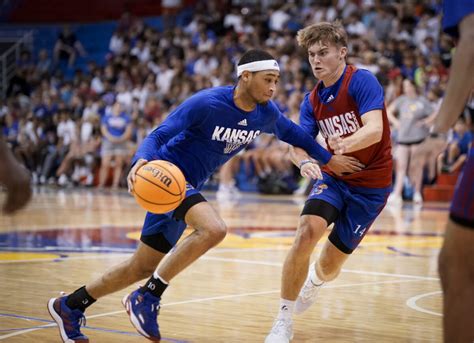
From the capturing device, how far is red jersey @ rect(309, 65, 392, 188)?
6.56m

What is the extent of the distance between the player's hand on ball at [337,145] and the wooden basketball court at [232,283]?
1313 mm

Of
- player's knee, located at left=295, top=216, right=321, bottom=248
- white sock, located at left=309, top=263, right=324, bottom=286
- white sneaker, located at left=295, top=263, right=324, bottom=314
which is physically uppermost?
player's knee, located at left=295, top=216, right=321, bottom=248

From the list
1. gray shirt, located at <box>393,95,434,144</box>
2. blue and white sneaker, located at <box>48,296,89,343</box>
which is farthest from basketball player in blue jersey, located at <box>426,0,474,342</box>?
gray shirt, located at <box>393,95,434,144</box>

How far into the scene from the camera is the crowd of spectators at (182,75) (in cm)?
2041

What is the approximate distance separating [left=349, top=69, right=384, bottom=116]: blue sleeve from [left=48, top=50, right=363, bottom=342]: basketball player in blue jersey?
48 centimetres

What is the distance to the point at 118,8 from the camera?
109 ft

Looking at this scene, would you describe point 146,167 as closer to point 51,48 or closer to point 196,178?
point 196,178

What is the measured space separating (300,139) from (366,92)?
620 millimetres

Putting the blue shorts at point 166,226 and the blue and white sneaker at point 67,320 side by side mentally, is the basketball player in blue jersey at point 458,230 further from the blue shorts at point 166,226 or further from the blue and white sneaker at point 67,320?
the blue and white sneaker at point 67,320

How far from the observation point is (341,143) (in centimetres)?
620

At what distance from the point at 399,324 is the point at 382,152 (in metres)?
1.34

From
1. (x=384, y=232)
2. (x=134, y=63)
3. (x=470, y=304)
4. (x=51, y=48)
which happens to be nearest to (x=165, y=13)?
(x=134, y=63)

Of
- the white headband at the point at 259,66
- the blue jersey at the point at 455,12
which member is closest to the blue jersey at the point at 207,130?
the white headband at the point at 259,66

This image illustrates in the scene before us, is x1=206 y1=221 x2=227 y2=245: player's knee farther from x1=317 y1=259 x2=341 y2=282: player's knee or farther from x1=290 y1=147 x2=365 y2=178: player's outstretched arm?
x1=317 y1=259 x2=341 y2=282: player's knee
